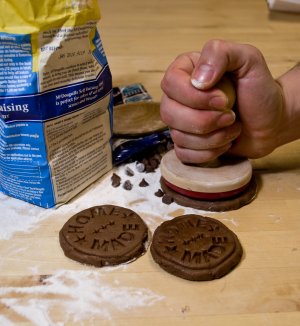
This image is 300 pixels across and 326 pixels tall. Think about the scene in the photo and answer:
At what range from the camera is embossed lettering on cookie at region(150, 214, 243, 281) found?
0.72 meters

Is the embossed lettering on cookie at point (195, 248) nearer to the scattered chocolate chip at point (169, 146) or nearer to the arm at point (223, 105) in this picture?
the arm at point (223, 105)

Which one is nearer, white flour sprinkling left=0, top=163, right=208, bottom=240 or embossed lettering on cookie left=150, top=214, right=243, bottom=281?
embossed lettering on cookie left=150, top=214, right=243, bottom=281

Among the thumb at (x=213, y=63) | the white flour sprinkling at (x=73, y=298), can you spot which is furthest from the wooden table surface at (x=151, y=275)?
→ the thumb at (x=213, y=63)

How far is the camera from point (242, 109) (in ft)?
2.93

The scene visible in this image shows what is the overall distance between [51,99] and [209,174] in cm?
31

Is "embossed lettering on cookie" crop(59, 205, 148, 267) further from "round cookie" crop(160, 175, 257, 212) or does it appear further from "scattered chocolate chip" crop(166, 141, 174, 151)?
"scattered chocolate chip" crop(166, 141, 174, 151)

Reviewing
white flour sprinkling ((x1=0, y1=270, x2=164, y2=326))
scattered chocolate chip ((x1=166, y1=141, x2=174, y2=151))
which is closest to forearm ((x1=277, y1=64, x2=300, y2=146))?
scattered chocolate chip ((x1=166, y1=141, x2=174, y2=151))

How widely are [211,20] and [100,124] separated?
49.1 inches

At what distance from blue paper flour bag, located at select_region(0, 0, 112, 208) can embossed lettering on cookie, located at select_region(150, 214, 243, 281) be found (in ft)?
0.70

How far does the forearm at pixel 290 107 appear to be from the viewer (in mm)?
948

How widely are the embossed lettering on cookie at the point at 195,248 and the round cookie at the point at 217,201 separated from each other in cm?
6

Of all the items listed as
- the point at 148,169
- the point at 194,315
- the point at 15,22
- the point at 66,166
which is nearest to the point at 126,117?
the point at 148,169

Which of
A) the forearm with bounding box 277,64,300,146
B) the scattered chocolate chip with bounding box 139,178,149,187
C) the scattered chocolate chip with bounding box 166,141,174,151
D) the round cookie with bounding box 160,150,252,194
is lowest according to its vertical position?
the scattered chocolate chip with bounding box 139,178,149,187

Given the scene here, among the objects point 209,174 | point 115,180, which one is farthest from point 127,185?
point 209,174
